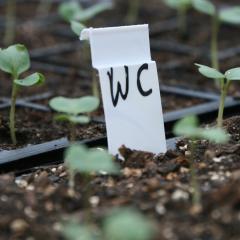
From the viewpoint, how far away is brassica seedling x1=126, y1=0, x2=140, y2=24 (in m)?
3.08

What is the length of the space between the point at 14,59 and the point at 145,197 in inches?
19.2

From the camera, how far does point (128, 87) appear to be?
1.22 meters

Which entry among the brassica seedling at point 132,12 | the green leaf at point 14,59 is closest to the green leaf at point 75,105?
the green leaf at point 14,59

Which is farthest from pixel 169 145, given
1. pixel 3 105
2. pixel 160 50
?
pixel 160 50

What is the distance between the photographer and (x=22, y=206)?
1004 mm

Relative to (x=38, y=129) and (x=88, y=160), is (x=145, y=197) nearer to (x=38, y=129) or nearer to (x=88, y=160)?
(x=88, y=160)

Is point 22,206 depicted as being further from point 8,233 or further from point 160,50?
point 160,50

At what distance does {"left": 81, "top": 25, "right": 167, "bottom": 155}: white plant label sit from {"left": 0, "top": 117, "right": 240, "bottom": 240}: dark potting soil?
0.11 ft

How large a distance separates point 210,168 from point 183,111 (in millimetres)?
554

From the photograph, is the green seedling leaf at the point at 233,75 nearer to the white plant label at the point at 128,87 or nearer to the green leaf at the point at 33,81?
the white plant label at the point at 128,87

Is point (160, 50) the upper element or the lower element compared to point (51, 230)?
lower

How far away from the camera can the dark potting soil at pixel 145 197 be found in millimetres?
925

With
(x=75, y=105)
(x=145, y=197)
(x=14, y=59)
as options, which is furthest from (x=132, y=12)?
(x=145, y=197)

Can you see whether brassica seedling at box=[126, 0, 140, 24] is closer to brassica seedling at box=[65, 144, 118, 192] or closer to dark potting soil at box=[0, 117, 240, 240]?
dark potting soil at box=[0, 117, 240, 240]
